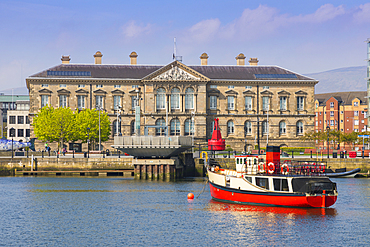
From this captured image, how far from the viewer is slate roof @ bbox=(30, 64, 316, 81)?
12194 centimetres

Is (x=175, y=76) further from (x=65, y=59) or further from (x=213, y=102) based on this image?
(x=65, y=59)

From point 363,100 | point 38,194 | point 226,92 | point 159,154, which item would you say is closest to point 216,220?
point 38,194

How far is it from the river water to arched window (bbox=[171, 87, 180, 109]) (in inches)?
2373

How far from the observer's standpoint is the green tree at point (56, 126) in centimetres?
10562

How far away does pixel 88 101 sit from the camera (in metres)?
121

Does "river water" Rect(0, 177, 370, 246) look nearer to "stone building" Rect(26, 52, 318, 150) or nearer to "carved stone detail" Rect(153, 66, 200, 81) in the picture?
"stone building" Rect(26, 52, 318, 150)

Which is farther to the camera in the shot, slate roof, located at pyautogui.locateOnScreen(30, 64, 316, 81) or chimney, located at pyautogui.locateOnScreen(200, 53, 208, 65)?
chimney, located at pyautogui.locateOnScreen(200, 53, 208, 65)

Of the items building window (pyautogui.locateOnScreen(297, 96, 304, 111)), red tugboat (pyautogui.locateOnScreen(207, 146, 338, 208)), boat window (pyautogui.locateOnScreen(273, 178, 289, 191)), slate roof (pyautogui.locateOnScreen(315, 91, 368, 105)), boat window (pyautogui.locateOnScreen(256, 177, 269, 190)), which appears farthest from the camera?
slate roof (pyautogui.locateOnScreen(315, 91, 368, 105))

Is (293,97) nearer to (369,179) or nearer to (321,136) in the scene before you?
(321,136)

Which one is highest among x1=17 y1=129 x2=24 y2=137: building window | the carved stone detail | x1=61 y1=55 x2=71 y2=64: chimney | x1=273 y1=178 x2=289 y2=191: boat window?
x1=61 y1=55 x2=71 y2=64: chimney

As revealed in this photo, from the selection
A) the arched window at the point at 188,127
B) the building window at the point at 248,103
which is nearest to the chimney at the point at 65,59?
the arched window at the point at 188,127

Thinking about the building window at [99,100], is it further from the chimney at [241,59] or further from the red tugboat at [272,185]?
the red tugboat at [272,185]

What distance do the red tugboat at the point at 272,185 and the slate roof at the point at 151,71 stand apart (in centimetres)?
7127

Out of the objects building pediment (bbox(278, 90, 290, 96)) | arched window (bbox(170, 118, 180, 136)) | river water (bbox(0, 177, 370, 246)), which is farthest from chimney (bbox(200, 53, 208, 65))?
river water (bbox(0, 177, 370, 246))
